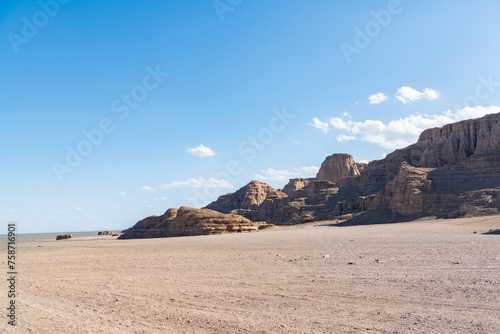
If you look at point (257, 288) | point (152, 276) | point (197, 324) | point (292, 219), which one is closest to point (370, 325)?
point (197, 324)

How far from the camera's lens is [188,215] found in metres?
59.1

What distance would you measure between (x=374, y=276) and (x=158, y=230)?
56.7m

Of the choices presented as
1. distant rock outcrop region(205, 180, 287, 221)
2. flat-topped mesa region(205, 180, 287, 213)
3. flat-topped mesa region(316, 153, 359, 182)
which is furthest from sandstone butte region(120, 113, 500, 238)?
flat-topped mesa region(316, 153, 359, 182)

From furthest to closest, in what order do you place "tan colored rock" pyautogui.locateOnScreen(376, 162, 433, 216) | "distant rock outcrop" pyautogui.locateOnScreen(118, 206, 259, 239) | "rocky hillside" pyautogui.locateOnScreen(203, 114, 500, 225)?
"tan colored rock" pyautogui.locateOnScreen(376, 162, 433, 216), "rocky hillside" pyautogui.locateOnScreen(203, 114, 500, 225), "distant rock outcrop" pyautogui.locateOnScreen(118, 206, 259, 239)

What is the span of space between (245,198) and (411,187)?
8457 centimetres

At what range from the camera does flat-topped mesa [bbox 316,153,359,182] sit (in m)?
142

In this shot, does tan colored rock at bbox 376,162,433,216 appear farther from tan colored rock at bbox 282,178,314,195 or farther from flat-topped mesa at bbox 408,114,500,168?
tan colored rock at bbox 282,178,314,195

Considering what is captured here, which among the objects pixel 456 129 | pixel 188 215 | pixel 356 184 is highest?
pixel 456 129

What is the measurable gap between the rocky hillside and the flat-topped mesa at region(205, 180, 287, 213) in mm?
392

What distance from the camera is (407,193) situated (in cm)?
6159

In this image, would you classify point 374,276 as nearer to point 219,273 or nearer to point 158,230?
point 219,273

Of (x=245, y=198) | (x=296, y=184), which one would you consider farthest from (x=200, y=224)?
(x=296, y=184)

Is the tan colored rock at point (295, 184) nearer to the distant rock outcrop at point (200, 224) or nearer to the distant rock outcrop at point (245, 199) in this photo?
the distant rock outcrop at point (245, 199)

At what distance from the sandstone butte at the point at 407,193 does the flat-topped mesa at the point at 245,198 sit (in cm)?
1340
